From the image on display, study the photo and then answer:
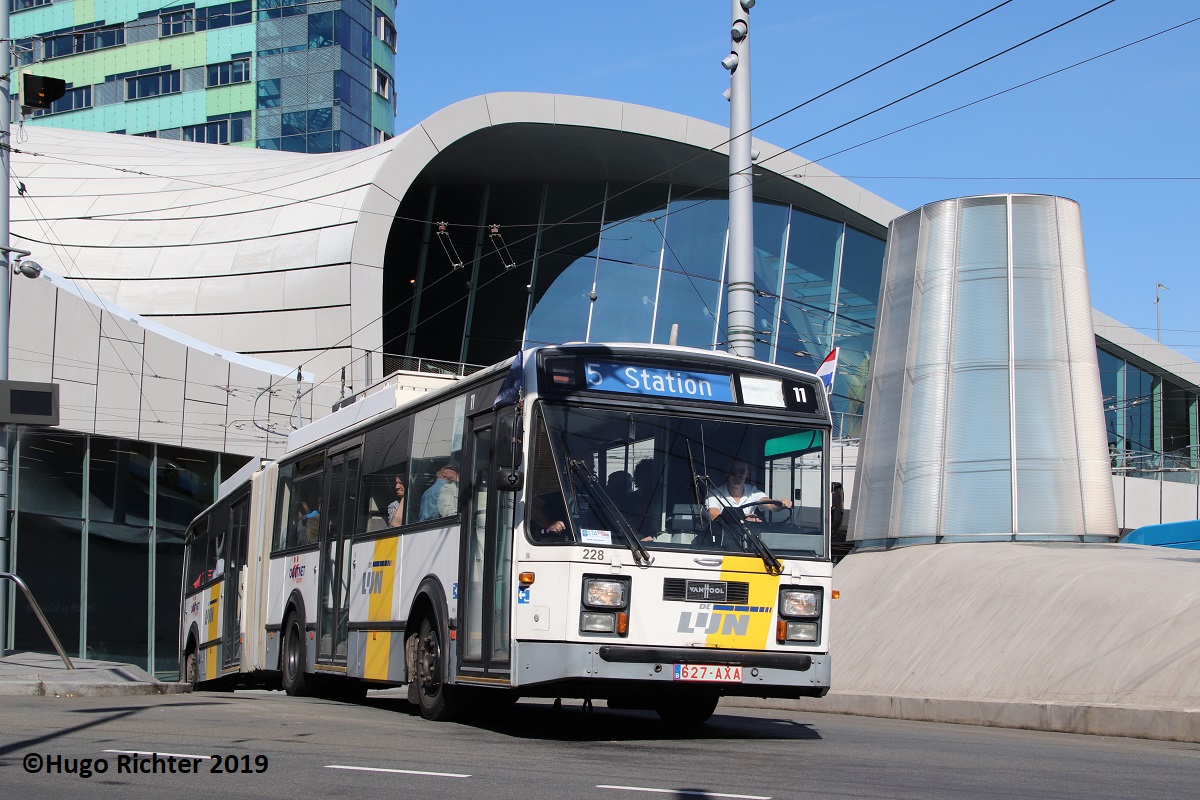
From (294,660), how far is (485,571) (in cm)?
580

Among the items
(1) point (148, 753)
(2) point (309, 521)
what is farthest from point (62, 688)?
(1) point (148, 753)

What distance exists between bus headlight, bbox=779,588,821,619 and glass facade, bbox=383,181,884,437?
26.4 metres

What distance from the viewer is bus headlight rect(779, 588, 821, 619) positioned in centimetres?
995

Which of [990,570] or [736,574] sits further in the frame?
[990,570]

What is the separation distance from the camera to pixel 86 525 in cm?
2855

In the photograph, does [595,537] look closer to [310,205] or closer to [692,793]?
[692,793]

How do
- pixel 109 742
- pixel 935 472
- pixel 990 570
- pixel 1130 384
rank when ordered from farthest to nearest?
pixel 1130 384
pixel 935 472
pixel 990 570
pixel 109 742

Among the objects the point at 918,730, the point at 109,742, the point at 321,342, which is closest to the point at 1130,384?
the point at 321,342

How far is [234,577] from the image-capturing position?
1831cm

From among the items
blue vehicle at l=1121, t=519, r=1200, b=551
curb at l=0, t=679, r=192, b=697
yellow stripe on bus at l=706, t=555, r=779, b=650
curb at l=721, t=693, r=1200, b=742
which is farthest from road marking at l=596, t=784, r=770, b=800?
blue vehicle at l=1121, t=519, r=1200, b=551

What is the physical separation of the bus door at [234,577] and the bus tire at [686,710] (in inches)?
302

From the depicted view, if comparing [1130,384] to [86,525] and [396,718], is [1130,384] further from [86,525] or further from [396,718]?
[396,718]

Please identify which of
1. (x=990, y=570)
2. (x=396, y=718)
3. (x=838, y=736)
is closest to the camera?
(x=838, y=736)

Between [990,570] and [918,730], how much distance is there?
482 centimetres
